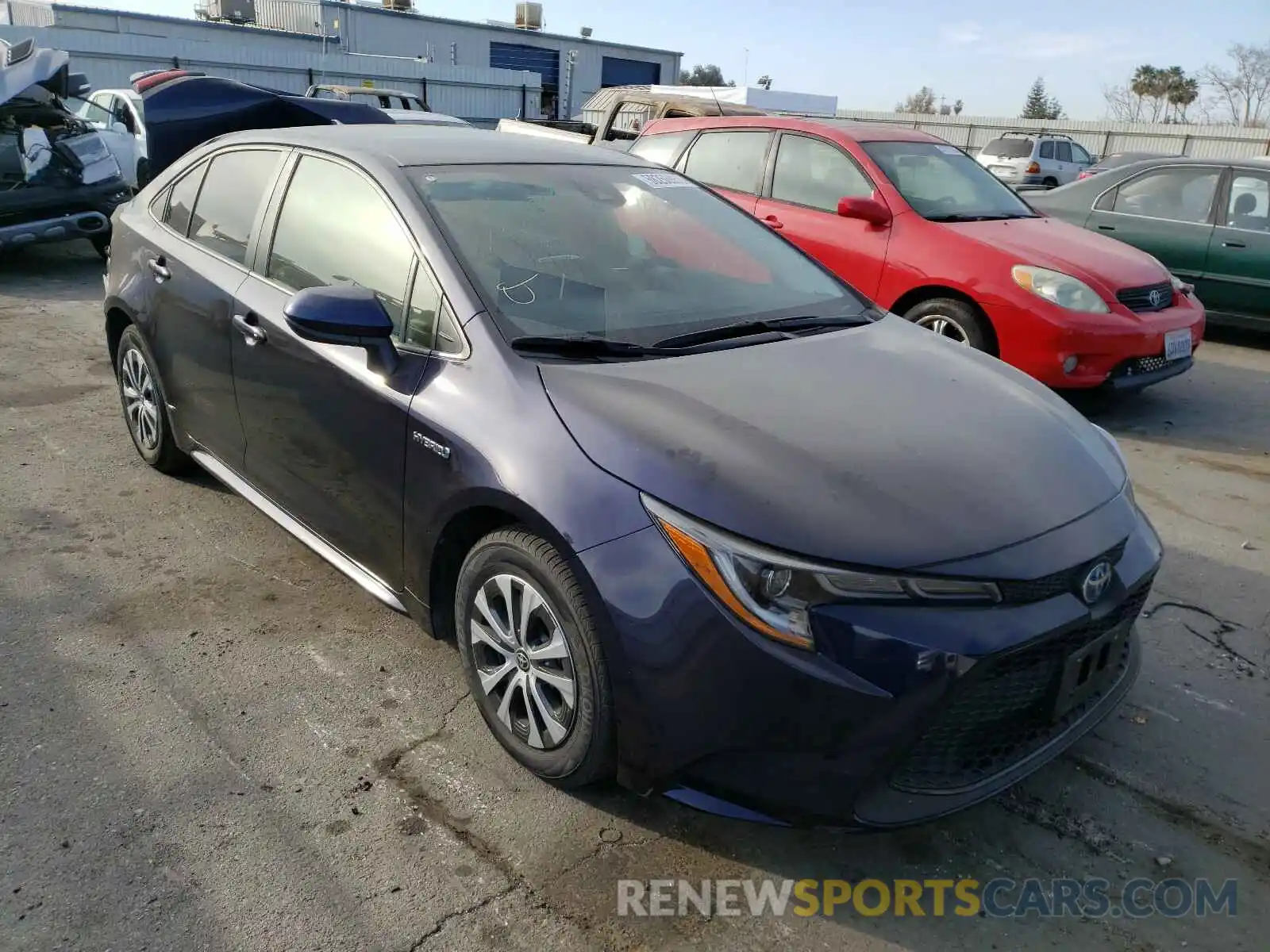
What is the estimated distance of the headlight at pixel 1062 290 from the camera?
5.62 m

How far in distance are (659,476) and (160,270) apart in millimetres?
2852

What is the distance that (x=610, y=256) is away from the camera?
125 inches

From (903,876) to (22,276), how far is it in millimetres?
10393

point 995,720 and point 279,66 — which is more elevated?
point 279,66

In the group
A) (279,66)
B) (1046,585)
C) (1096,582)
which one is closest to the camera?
(1046,585)

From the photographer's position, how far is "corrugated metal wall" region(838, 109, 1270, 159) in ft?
98.1

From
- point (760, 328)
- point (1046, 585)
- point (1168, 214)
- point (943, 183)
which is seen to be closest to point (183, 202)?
point (760, 328)

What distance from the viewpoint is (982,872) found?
2416mm

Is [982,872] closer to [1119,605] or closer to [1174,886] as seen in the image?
[1174,886]

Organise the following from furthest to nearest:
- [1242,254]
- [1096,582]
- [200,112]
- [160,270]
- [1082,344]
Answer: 1. [1242,254]
2. [200,112]
3. [1082,344]
4. [160,270]
5. [1096,582]

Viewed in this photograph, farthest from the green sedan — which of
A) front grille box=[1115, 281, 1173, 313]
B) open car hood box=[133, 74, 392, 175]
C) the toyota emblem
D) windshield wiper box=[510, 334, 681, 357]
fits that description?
windshield wiper box=[510, 334, 681, 357]

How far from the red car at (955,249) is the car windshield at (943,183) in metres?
0.01

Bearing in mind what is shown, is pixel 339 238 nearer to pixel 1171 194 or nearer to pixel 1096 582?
pixel 1096 582

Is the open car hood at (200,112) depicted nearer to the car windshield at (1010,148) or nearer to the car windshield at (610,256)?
the car windshield at (610,256)
